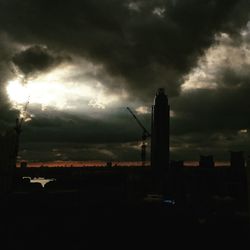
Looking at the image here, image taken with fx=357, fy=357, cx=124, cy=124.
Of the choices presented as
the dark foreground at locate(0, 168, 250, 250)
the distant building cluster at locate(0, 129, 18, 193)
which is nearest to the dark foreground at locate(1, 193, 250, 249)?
the dark foreground at locate(0, 168, 250, 250)

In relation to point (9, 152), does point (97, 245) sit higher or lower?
lower

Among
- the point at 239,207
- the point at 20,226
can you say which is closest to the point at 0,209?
the point at 20,226

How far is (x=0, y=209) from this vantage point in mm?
122750

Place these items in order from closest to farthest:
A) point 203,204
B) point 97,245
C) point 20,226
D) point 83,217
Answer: point 97,245 < point 20,226 < point 83,217 < point 203,204

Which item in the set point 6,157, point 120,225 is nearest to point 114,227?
point 120,225

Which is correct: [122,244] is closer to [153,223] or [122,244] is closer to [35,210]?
[153,223]

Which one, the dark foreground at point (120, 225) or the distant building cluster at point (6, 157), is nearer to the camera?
the dark foreground at point (120, 225)

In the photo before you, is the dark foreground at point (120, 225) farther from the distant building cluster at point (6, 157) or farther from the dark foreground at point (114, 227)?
the distant building cluster at point (6, 157)

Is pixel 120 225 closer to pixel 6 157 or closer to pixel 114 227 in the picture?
pixel 114 227

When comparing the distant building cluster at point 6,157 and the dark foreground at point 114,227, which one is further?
the distant building cluster at point 6,157

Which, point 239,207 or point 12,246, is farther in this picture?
point 239,207

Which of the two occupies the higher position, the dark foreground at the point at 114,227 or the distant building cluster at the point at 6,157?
the distant building cluster at the point at 6,157

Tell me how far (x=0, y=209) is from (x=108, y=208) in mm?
43948

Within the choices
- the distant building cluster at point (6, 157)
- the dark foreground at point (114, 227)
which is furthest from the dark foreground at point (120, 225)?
the distant building cluster at point (6, 157)
